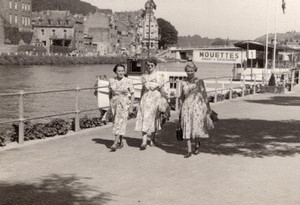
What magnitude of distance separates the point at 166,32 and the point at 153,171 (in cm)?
14531

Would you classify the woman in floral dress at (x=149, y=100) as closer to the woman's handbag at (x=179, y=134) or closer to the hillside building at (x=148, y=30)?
the woman's handbag at (x=179, y=134)

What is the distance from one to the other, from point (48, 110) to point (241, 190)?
27842mm

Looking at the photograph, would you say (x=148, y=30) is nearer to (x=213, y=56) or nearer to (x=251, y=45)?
(x=251, y=45)

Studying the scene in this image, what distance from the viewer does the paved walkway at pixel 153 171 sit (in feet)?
19.5

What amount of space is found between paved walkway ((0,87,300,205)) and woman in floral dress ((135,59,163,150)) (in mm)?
450

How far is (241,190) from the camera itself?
630 cm

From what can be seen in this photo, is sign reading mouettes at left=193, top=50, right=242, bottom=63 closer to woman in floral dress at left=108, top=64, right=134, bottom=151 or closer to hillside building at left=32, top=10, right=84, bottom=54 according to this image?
woman in floral dress at left=108, top=64, right=134, bottom=151

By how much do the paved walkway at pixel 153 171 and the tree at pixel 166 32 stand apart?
460 ft

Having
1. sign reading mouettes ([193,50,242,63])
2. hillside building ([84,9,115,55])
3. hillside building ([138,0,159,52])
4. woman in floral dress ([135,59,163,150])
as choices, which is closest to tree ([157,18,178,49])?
hillside building ([138,0,159,52])

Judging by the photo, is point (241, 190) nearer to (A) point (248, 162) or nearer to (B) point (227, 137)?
(A) point (248, 162)

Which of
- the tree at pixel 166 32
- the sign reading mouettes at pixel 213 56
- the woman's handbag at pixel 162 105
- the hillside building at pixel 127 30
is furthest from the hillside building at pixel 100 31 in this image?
the woman's handbag at pixel 162 105

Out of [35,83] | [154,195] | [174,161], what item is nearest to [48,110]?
[35,83]

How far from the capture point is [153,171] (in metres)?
7.33

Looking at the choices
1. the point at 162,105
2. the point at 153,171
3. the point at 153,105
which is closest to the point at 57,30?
the point at 162,105
